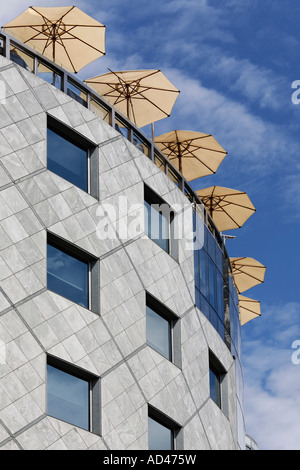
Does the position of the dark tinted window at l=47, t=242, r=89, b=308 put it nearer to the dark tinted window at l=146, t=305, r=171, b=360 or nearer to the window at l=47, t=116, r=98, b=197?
the window at l=47, t=116, r=98, b=197

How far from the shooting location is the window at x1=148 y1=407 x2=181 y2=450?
3114 centimetres

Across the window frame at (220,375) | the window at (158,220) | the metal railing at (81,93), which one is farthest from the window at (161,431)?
the metal railing at (81,93)

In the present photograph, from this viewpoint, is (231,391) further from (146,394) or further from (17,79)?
(17,79)

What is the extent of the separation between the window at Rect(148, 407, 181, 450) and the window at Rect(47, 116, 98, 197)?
7.71 meters

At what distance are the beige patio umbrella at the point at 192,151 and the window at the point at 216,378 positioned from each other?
31.4 ft

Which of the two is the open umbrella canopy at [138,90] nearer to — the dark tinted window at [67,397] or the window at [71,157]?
the window at [71,157]

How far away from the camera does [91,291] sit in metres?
30.3

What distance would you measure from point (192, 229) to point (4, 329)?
12.3m

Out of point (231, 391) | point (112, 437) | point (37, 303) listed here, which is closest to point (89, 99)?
point (37, 303)

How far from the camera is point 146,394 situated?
30.7 metres

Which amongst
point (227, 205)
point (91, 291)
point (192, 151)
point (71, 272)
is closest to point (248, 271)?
point (227, 205)

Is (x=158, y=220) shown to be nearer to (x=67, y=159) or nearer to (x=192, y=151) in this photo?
(x=67, y=159)

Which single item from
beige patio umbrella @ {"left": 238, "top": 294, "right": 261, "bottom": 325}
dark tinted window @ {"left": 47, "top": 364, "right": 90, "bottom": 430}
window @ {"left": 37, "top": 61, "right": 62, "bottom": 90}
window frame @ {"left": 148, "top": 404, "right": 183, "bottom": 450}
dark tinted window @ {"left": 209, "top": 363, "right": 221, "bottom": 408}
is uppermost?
beige patio umbrella @ {"left": 238, "top": 294, "right": 261, "bottom": 325}

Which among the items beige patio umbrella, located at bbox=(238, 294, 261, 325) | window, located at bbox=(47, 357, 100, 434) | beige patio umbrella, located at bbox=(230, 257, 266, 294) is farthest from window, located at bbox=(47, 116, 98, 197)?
beige patio umbrella, located at bbox=(238, 294, 261, 325)
